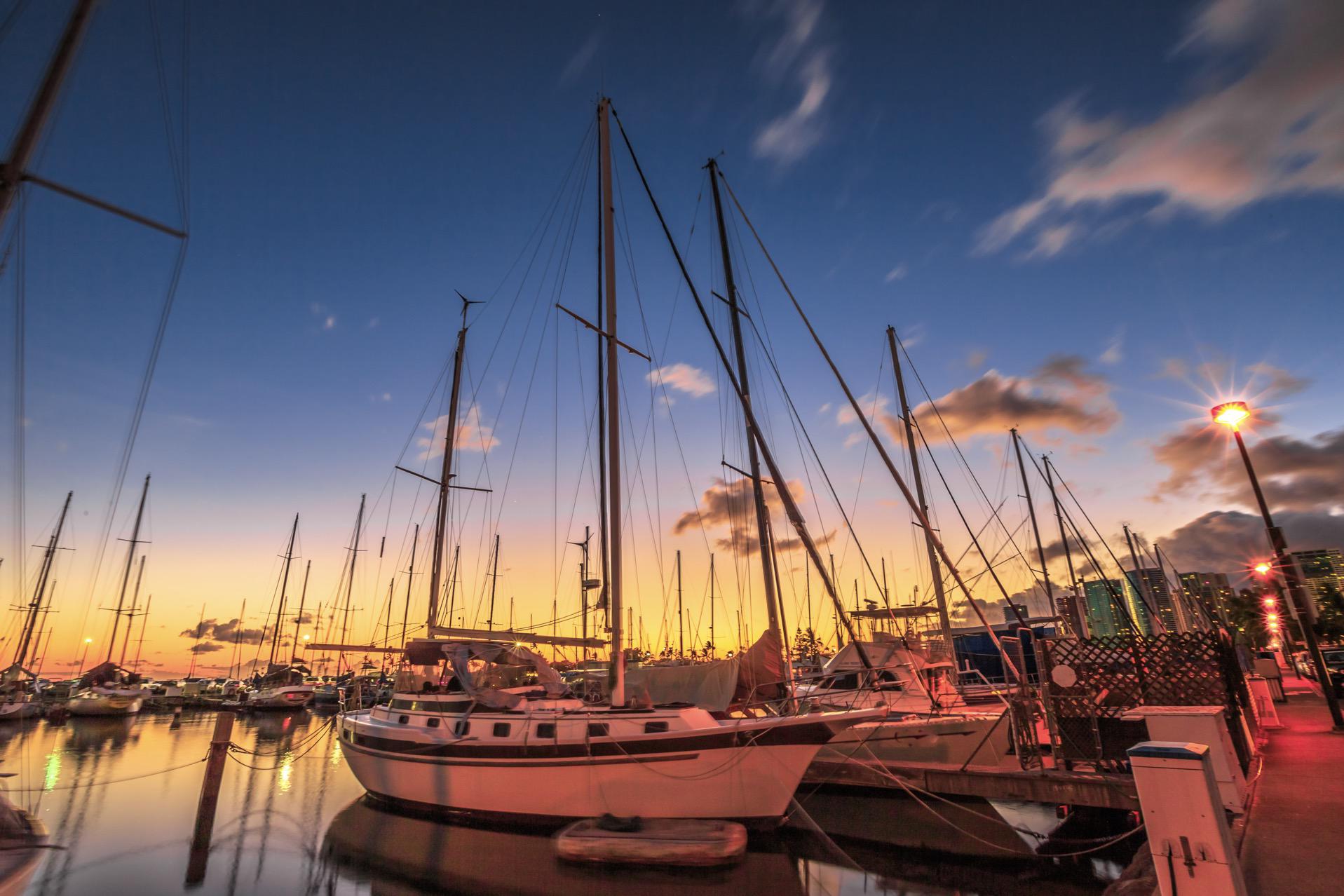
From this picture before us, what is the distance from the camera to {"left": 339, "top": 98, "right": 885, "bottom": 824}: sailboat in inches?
520

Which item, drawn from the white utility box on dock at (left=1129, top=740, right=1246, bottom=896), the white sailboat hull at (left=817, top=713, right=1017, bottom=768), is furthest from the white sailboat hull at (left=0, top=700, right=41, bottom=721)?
the white utility box on dock at (left=1129, top=740, right=1246, bottom=896)

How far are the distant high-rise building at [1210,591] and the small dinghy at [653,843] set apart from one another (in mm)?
28500

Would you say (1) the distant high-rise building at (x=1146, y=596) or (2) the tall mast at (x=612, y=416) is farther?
(1) the distant high-rise building at (x=1146, y=596)

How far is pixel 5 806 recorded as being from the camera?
24.6ft

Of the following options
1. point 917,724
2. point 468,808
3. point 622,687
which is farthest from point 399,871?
point 917,724

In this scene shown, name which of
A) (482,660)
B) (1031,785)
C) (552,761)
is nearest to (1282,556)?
(1031,785)

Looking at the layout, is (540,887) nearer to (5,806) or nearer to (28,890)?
(5,806)

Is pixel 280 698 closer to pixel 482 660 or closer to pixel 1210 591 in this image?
pixel 482 660

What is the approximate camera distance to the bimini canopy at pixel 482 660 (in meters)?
16.1

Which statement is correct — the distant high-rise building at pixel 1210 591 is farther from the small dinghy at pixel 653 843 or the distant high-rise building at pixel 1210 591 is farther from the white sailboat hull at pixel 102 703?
the white sailboat hull at pixel 102 703

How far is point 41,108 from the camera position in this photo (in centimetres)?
805

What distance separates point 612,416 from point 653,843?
30.1 feet

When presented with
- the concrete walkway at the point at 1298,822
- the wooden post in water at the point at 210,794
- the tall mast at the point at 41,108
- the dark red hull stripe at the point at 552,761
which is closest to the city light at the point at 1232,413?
the concrete walkway at the point at 1298,822

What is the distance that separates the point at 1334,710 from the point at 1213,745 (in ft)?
35.9
